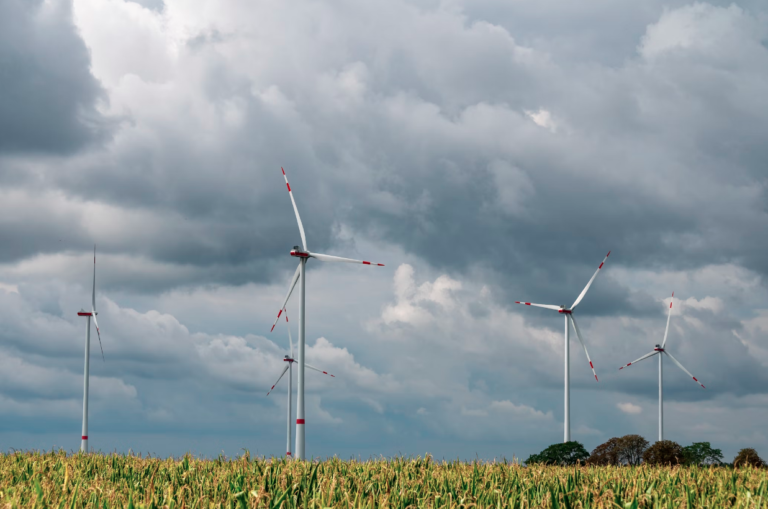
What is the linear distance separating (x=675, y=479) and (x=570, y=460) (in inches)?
1941

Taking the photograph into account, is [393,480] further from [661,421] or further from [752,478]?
[661,421]

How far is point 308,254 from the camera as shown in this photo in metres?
66.2

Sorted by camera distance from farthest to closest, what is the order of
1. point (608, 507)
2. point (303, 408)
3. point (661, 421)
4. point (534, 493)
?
1. point (661, 421)
2. point (303, 408)
3. point (534, 493)
4. point (608, 507)

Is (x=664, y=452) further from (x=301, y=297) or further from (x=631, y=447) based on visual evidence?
(x=301, y=297)

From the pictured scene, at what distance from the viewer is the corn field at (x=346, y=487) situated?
14602 mm

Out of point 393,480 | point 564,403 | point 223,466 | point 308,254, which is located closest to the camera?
point 393,480

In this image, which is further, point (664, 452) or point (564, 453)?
point (564, 453)

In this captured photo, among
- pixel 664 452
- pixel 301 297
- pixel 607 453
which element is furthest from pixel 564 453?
pixel 301 297

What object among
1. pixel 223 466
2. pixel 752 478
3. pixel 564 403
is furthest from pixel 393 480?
pixel 564 403

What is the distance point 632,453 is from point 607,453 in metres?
3.19

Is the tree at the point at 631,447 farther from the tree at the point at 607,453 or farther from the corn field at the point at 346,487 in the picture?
the corn field at the point at 346,487

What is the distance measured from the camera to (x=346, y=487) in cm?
1736

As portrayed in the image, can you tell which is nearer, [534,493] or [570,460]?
[534,493]

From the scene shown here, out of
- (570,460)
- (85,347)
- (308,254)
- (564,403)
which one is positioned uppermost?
(308,254)
